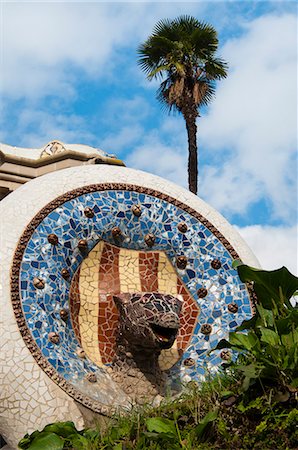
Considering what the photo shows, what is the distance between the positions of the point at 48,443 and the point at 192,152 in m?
14.0

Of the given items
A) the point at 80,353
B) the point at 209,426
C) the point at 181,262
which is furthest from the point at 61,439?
the point at 181,262

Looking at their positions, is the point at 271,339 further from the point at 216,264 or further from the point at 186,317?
the point at 216,264

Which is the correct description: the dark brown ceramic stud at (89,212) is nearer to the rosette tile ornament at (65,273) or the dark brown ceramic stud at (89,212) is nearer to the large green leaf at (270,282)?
the rosette tile ornament at (65,273)

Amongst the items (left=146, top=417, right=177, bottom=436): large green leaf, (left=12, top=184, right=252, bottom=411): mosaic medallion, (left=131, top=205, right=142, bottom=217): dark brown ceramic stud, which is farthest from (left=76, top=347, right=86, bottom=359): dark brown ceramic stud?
(left=146, top=417, right=177, bottom=436): large green leaf

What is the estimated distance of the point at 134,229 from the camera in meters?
9.44

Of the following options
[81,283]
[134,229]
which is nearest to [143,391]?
[81,283]

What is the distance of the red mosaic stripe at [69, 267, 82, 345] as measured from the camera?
8.69m

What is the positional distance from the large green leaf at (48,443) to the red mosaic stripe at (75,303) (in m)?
2.49

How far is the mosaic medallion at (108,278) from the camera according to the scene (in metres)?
8.21

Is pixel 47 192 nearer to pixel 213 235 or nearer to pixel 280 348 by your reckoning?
pixel 213 235

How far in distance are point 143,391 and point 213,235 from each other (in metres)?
2.34

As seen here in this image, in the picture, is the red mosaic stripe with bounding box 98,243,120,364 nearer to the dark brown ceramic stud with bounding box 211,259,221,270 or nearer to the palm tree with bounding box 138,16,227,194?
the dark brown ceramic stud with bounding box 211,259,221,270

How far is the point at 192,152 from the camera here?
19469 millimetres

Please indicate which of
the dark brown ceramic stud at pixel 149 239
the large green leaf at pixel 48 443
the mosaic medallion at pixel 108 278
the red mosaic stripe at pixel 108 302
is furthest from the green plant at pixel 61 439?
the dark brown ceramic stud at pixel 149 239
